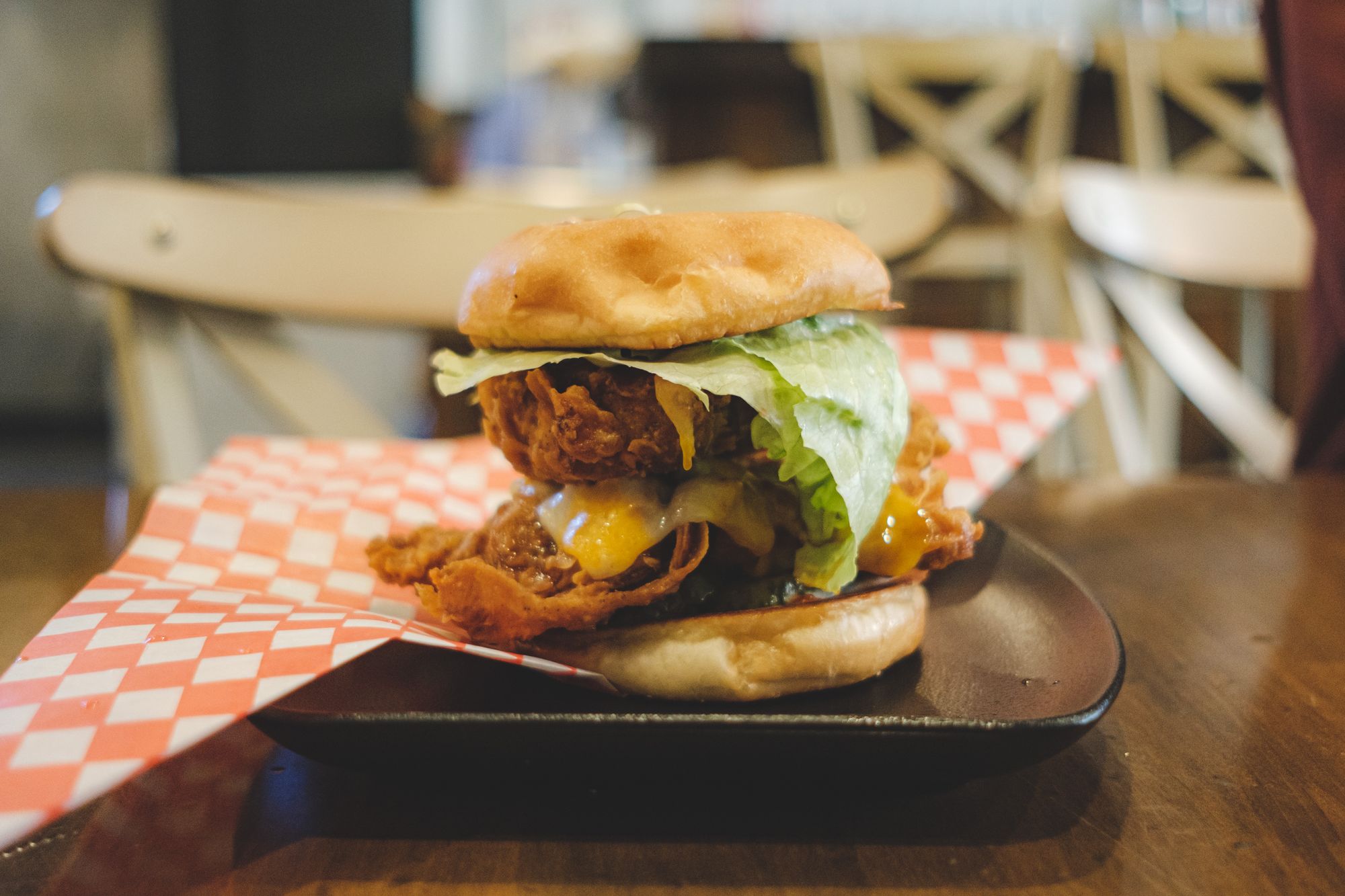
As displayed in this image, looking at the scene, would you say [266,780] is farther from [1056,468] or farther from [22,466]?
[22,466]

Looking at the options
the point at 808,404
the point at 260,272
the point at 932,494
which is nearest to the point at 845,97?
the point at 260,272

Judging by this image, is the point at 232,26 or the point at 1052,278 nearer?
the point at 1052,278

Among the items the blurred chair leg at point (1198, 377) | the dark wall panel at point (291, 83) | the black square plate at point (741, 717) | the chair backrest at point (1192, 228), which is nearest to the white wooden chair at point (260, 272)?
the chair backrest at point (1192, 228)

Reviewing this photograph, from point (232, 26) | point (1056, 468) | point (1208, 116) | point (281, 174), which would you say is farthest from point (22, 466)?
point (1208, 116)

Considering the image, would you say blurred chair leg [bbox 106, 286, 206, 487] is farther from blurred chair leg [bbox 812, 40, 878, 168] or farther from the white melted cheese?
blurred chair leg [bbox 812, 40, 878, 168]

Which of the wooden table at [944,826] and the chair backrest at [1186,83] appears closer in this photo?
the wooden table at [944,826]

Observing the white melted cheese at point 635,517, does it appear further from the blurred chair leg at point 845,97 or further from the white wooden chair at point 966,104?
the blurred chair leg at point 845,97
